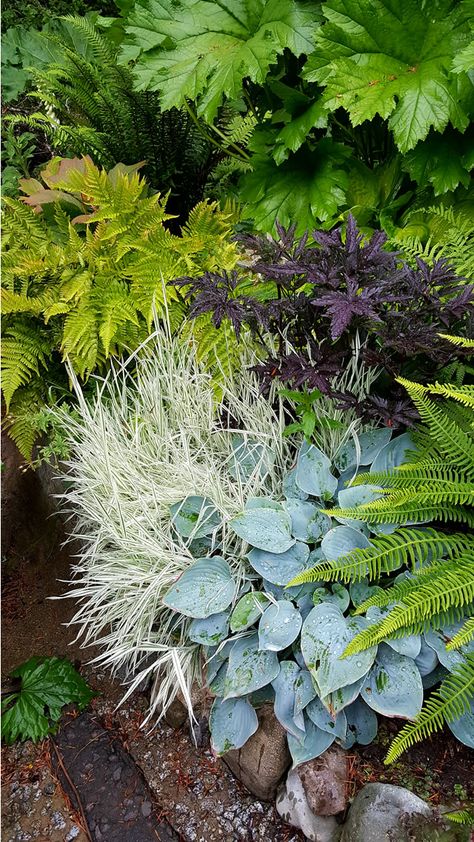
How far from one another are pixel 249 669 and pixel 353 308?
86cm

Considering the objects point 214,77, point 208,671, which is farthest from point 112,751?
point 214,77

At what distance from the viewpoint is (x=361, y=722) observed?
1.38 m

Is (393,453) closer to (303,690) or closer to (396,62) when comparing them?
(303,690)

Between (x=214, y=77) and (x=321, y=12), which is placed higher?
(x=321, y=12)

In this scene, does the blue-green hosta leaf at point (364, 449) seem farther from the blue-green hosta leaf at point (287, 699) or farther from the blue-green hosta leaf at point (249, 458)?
the blue-green hosta leaf at point (287, 699)

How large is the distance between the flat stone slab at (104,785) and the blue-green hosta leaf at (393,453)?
3.62 feet

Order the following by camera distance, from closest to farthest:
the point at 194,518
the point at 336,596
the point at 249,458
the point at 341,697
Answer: the point at 341,697 → the point at 336,596 → the point at 194,518 → the point at 249,458

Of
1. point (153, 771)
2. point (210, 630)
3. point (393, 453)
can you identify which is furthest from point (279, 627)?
point (153, 771)

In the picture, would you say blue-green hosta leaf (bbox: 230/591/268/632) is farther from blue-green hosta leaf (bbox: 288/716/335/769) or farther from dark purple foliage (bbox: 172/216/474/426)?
dark purple foliage (bbox: 172/216/474/426)

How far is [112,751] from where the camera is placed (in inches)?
71.1

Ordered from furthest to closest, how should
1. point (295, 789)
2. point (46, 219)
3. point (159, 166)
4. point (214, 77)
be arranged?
point (159, 166)
point (46, 219)
point (214, 77)
point (295, 789)

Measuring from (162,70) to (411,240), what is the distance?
38.2 inches

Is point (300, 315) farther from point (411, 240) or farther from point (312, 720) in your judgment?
point (312, 720)

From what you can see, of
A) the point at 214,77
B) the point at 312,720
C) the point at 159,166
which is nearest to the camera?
the point at 312,720
